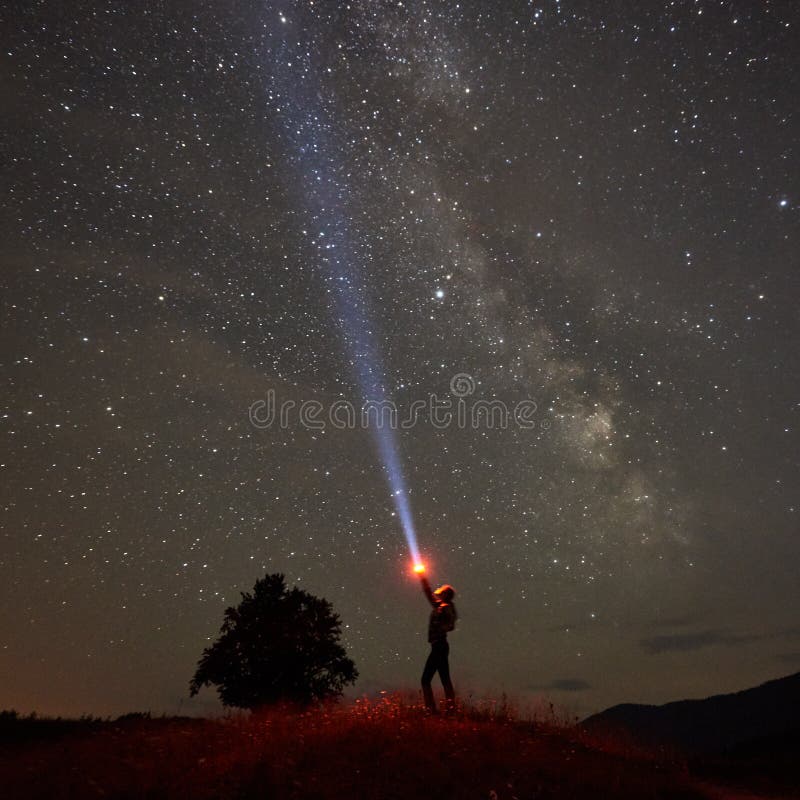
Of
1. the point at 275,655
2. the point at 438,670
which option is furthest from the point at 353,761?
the point at 275,655

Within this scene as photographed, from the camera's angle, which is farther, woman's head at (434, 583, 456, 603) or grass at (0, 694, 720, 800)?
woman's head at (434, 583, 456, 603)

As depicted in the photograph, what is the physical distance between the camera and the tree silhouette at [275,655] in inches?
734

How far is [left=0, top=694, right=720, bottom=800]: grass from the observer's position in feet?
22.8

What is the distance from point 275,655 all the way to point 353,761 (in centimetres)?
1210

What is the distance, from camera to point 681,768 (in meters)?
10.3

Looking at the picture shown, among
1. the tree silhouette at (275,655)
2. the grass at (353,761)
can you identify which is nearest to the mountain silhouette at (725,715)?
the tree silhouette at (275,655)

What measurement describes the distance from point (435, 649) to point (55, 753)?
5968 mm

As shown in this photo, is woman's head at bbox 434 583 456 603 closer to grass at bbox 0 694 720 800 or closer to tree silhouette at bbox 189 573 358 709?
grass at bbox 0 694 720 800

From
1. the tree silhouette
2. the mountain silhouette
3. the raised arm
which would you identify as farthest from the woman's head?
the mountain silhouette

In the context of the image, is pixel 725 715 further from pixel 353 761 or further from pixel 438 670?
pixel 353 761

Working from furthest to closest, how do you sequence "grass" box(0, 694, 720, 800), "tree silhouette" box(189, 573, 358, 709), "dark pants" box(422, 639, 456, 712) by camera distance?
"tree silhouette" box(189, 573, 358, 709) < "dark pants" box(422, 639, 456, 712) < "grass" box(0, 694, 720, 800)

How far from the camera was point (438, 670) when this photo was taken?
34.8ft

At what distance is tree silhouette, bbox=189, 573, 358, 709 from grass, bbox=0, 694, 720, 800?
7.75m

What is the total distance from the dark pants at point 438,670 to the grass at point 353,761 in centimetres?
23
